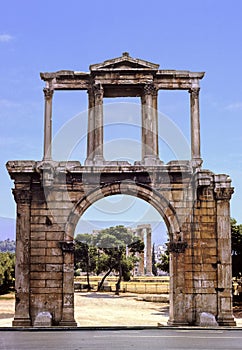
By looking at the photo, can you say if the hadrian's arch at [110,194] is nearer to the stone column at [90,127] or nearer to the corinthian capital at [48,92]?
the stone column at [90,127]

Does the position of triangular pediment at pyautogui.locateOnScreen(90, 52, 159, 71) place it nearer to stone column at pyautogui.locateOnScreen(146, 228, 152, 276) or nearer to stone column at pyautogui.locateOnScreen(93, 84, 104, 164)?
Answer: stone column at pyautogui.locateOnScreen(93, 84, 104, 164)

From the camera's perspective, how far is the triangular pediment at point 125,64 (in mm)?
23078

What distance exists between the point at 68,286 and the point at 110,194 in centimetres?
345

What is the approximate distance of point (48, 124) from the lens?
75.9 feet

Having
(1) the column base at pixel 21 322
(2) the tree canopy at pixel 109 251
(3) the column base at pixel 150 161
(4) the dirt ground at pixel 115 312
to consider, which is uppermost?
(3) the column base at pixel 150 161

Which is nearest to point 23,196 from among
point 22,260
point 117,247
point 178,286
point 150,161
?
point 22,260

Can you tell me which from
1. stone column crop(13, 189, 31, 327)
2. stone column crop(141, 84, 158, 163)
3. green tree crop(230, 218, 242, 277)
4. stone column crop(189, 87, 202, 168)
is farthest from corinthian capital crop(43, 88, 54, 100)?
green tree crop(230, 218, 242, 277)

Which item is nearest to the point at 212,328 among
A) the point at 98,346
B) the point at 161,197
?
the point at 161,197

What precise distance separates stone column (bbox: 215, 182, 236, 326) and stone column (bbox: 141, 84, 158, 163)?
273 centimetres

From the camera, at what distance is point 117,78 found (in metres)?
23.0

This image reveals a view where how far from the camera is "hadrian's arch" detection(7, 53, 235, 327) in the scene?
71.4 ft

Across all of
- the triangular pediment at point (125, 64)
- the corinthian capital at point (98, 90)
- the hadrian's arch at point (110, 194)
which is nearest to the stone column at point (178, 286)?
the hadrian's arch at point (110, 194)

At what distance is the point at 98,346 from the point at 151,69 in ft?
38.7

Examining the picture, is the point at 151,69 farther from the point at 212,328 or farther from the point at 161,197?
the point at 212,328
